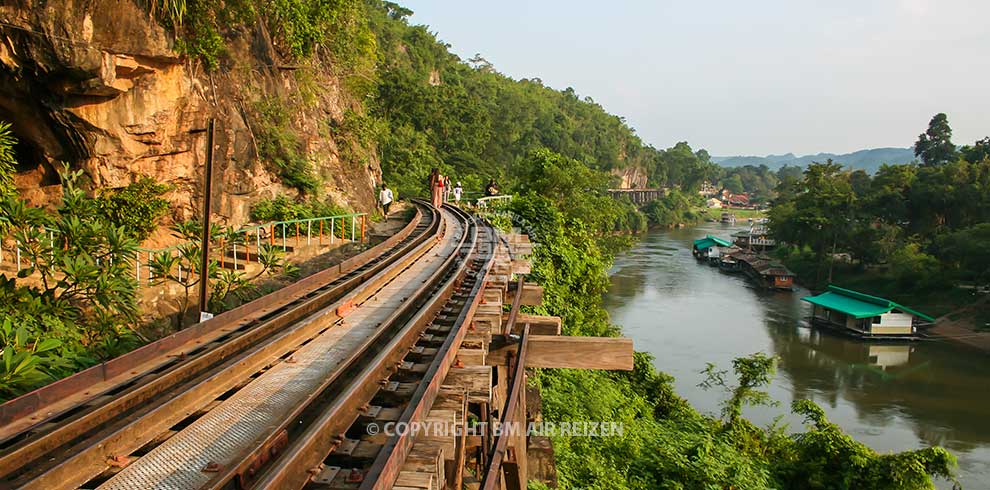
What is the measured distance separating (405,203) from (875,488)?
2199 cm

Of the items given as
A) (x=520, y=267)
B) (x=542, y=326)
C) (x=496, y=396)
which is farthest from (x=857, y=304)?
(x=496, y=396)

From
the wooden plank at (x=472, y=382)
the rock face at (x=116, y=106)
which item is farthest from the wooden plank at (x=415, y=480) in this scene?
the rock face at (x=116, y=106)

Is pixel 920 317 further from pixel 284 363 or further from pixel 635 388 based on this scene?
pixel 284 363

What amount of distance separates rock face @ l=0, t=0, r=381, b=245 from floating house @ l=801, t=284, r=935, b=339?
103ft

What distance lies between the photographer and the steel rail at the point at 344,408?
3.14m

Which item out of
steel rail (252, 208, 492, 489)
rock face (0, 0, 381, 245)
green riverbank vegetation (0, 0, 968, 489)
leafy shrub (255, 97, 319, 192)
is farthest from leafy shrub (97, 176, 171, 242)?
steel rail (252, 208, 492, 489)

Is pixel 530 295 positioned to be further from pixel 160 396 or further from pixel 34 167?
pixel 34 167

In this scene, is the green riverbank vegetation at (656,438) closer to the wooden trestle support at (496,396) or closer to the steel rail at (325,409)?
the wooden trestle support at (496,396)

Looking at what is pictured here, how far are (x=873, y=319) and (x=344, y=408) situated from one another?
35497 mm

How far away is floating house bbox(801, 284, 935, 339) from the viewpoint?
3216 centimetres

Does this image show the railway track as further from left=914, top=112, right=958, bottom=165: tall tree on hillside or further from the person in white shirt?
left=914, top=112, right=958, bottom=165: tall tree on hillside

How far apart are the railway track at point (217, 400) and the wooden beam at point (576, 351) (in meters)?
1.10

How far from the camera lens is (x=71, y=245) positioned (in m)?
6.93

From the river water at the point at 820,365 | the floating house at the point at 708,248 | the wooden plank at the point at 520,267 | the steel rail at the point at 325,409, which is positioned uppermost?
the wooden plank at the point at 520,267
